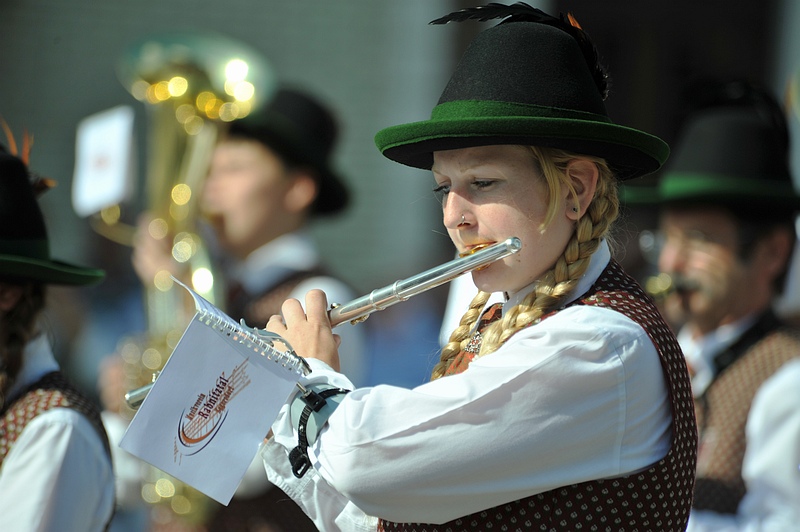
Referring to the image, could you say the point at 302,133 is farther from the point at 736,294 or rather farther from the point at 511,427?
the point at 511,427

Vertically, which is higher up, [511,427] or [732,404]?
[511,427]

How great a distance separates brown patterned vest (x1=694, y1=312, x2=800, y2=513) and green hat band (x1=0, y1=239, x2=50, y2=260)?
7.40 feet

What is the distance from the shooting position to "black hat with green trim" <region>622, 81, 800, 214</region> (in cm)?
431

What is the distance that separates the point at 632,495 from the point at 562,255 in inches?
18.5

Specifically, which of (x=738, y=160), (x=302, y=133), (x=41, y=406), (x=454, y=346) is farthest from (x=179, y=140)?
(x=454, y=346)

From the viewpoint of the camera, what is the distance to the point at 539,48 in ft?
7.07

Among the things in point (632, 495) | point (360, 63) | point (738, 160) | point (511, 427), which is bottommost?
point (360, 63)

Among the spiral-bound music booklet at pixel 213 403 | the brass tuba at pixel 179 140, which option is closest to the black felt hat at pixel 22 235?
the spiral-bound music booklet at pixel 213 403

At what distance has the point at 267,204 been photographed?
16.5ft

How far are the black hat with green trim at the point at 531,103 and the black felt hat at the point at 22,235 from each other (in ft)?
3.58

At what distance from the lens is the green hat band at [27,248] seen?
2.87 m

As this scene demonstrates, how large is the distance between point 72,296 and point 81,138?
7.67 ft

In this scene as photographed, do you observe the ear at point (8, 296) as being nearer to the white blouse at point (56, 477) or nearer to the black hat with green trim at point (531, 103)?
the white blouse at point (56, 477)

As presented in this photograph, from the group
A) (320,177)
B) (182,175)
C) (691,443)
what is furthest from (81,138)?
(691,443)
